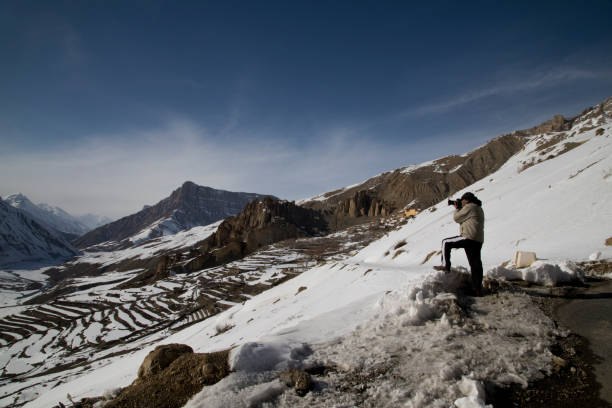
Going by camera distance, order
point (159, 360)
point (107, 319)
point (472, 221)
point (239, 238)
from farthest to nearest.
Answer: point (239, 238)
point (107, 319)
point (472, 221)
point (159, 360)

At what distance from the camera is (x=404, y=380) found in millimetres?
3723

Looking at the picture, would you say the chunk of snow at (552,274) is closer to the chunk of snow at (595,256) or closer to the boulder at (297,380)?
the chunk of snow at (595,256)

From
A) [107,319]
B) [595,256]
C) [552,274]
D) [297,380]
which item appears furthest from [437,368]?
[107,319]

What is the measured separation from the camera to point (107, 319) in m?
82.4

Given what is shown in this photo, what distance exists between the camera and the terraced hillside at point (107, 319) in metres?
53.8

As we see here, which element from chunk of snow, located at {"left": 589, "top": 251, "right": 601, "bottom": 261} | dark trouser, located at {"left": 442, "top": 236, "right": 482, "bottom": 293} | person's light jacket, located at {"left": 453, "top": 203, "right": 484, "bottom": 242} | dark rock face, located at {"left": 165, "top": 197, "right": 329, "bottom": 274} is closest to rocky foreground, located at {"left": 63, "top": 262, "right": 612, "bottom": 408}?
dark trouser, located at {"left": 442, "top": 236, "right": 482, "bottom": 293}

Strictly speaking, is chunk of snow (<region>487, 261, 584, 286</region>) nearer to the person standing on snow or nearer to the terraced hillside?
the person standing on snow

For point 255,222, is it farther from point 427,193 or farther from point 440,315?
point 440,315

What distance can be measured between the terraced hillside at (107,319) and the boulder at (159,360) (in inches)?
1915

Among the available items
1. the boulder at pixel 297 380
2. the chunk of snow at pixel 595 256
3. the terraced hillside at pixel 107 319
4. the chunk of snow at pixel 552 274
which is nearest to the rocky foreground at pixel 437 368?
the boulder at pixel 297 380

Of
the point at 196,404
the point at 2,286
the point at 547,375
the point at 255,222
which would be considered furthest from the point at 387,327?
the point at 2,286

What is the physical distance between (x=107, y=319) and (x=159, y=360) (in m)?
100

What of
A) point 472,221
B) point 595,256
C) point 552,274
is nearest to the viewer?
point 472,221

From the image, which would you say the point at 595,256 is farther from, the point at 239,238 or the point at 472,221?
the point at 239,238
